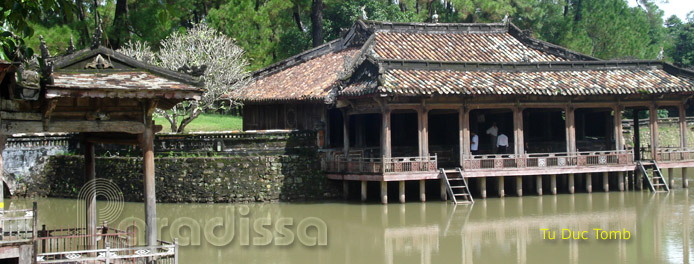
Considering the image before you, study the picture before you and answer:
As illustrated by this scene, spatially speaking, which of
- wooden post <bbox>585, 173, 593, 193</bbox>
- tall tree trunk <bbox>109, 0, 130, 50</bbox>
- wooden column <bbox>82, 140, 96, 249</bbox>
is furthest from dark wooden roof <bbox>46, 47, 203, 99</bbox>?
tall tree trunk <bbox>109, 0, 130, 50</bbox>

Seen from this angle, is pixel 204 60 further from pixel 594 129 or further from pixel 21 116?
pixel 21 116

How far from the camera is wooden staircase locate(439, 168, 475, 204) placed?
925 inches

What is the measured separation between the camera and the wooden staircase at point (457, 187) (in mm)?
23484

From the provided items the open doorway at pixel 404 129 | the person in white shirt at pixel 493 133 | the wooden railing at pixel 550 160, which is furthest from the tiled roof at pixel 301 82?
the person in white shirt at pixel 493 133

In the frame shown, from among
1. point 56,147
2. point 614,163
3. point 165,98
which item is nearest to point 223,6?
point 56,147

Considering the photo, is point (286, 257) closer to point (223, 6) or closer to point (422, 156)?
point (422, 156)

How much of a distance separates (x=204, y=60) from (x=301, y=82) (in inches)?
171

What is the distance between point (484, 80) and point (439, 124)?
14.6 feet

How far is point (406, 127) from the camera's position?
2841 cm

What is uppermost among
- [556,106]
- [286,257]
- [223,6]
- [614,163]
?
[223,6]

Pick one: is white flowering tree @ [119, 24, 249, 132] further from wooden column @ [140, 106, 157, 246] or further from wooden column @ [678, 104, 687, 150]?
wooden column @ [678, 104, 687, 150]

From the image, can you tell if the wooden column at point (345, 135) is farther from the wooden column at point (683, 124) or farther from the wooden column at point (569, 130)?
the wooden column at point (683, 124)

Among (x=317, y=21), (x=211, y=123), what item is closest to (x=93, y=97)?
(x=211, y=123)

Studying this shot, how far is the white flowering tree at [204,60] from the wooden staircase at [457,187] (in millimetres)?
9484
